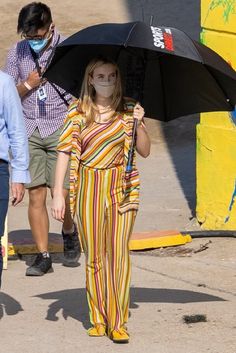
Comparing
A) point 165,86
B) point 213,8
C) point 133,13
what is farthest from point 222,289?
point 133,13

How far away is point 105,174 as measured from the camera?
6266 mm

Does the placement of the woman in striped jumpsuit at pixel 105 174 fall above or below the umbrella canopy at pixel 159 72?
below

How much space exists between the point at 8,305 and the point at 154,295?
0.96 metres

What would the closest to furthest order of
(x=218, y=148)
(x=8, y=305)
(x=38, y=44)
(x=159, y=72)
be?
(x=159, y=72) < (x=8, y=305) < (x=38, y=44) < (x=218, y=148)

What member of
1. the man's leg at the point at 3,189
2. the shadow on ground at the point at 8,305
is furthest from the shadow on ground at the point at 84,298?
the man's leg at the point at 3,189

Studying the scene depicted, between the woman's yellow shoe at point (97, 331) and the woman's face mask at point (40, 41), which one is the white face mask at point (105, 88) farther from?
the woman's face mask at point (40, 41)

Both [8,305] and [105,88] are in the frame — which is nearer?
[105,88]

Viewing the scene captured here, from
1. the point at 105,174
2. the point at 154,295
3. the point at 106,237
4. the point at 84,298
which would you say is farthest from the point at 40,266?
the point at 105,174

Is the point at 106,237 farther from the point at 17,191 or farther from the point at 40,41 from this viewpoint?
the point at 40,41

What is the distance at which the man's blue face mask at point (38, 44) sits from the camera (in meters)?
7.90

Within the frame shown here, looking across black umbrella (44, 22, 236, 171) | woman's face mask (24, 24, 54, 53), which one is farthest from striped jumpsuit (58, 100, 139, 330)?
woman's face mask (24, 24, 54, 53)

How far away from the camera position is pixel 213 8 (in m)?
8.84

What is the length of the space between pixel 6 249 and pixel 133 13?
31.3 feet

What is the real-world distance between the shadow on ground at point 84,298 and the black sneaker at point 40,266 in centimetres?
49
